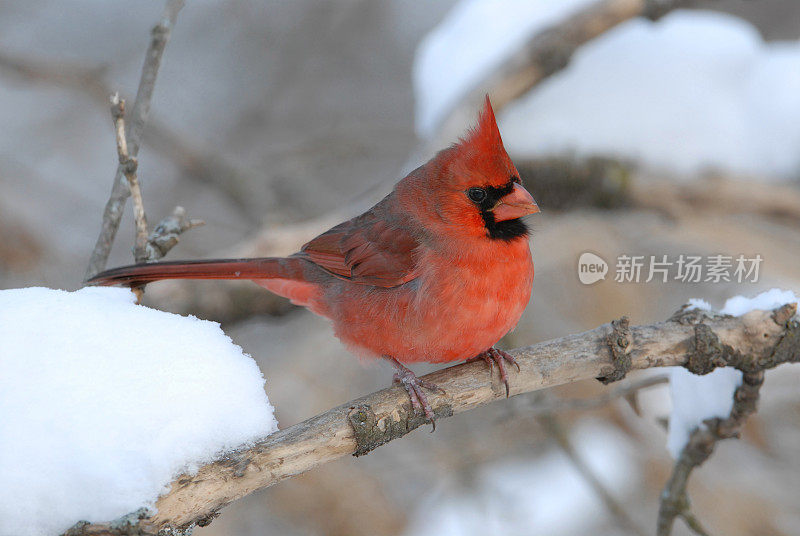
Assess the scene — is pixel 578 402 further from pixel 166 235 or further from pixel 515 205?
pixel 166 235

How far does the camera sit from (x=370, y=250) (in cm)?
248

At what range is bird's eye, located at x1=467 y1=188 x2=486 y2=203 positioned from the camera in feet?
7.49

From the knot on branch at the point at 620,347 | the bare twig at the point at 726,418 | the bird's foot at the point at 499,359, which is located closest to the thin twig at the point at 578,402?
the bare twig at the point at 726,418

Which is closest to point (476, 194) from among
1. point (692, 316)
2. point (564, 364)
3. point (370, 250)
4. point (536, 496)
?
point (370, 250)

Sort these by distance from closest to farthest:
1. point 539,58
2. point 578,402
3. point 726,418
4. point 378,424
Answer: point 378,424 → point 726,418 → point 578,402 → point 539,58

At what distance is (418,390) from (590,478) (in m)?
1.12

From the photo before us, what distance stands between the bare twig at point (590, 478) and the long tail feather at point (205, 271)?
1130 mm

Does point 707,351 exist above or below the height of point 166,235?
below

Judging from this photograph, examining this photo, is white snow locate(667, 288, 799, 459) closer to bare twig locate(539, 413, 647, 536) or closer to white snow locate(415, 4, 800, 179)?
bare twig locate(539, 413, 647, 536)

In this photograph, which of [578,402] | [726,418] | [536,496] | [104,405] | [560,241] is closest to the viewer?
[104,405]

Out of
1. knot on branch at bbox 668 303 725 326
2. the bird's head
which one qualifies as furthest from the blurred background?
the bird's head

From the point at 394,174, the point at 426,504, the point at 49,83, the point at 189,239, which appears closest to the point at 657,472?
the point at 426,504

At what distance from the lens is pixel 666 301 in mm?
3660

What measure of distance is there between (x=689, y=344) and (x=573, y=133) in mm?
1571
